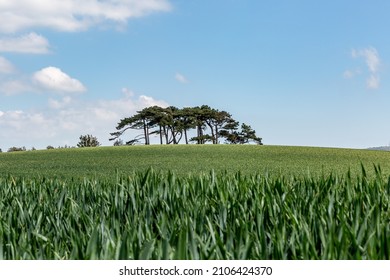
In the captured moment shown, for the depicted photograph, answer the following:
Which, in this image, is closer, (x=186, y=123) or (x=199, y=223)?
(x=199, y=223)

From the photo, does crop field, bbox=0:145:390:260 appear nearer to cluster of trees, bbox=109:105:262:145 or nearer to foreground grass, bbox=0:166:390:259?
foreground grass, bbox=0:166:390:259

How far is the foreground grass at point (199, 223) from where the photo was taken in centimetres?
258

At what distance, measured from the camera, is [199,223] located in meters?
3.34

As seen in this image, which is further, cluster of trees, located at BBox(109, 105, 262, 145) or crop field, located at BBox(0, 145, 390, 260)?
cluster of trees, located at BBox(109, 105, 262, 145)

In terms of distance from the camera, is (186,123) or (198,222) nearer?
(198,222)

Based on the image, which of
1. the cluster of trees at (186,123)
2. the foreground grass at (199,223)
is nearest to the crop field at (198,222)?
the foreground grass at (199,223)

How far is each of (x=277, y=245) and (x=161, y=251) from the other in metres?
0.57

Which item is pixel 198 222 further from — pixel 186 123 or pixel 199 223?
pixel 186 123

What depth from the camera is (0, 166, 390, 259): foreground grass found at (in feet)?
8.47

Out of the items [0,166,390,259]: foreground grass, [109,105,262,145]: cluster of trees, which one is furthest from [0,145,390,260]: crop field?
[109,105,262,145]: cluster of trees

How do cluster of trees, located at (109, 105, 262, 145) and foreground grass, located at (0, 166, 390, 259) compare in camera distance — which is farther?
cluster of trees, located at (109, 105, 262, 145)

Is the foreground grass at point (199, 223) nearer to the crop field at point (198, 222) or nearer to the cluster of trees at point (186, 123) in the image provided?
→ the crop field at point (198, 222)

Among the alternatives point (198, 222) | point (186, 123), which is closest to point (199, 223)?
point (198, 222)

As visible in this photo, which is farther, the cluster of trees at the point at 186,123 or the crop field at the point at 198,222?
the cluster of trees at the point at 186,123
